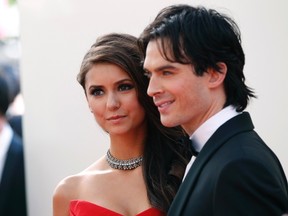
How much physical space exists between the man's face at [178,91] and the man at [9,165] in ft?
6.83

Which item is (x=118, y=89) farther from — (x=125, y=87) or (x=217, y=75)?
(x=217, y=75)

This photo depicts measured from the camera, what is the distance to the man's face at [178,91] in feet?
5.79

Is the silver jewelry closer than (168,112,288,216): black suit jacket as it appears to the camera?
No

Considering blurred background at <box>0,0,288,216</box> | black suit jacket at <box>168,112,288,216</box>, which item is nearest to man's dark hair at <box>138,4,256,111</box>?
black suit jacket at <box>168,112,288,216</box>

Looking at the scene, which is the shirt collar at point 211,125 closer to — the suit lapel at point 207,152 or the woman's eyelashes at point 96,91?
the suit lapel at point 207,152

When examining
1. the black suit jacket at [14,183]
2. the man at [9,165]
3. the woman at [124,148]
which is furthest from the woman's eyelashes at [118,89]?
the black suit jacket at [14,183]

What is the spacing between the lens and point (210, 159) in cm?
165

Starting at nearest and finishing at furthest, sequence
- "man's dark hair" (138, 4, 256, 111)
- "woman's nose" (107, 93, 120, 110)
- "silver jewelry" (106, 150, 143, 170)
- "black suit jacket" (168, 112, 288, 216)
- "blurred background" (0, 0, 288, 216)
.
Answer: "black suit jacket" (168, 112, 288, 216), "man's dark hair" (138, 4, 256, 111), "woman's nose" (107, 93, 120, 110), "silver jewelry" (106, 150, 143, 170), "blurred background" (0, 0, 288, 216)

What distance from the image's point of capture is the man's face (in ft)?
A: 5.79

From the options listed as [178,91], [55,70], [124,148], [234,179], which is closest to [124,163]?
[124,148]

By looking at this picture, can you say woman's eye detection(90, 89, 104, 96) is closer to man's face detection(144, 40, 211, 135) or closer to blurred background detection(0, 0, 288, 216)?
man's face detection(144, 40, 211, 135)

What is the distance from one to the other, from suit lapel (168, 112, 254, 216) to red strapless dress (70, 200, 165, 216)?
629 millimetres

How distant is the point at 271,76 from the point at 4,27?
1.80 metres

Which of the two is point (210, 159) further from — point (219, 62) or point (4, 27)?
point (4, 27)
